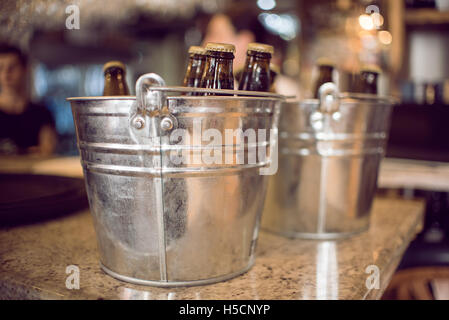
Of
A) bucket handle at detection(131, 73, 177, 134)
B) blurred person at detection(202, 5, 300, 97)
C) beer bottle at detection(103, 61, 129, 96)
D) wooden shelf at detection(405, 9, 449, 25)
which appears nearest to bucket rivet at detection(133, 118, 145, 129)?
bucket handle at detection(131, 73, 177, 134)

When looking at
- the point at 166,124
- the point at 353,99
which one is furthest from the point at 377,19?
the point at 166,124

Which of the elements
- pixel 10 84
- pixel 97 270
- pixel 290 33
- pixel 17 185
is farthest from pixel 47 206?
pixel 290 33

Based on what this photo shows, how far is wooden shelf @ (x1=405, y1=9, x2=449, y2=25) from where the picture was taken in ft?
8.48

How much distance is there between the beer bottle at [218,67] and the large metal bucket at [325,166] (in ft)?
0.72

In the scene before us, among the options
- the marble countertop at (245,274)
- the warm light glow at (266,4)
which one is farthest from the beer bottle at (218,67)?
the warm light glow at (266,4)

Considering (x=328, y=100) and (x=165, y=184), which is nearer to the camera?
(x=165, y=184)

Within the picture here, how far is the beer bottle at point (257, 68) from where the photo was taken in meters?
0.77

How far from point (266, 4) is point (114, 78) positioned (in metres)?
3.57

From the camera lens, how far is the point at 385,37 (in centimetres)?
272

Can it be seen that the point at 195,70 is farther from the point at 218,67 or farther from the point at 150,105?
the point at 150,105

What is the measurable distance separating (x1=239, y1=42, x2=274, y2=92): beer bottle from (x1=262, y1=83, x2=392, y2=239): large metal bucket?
11 centimetres

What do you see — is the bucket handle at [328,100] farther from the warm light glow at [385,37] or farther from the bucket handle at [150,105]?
the warm light glow at [385,37]

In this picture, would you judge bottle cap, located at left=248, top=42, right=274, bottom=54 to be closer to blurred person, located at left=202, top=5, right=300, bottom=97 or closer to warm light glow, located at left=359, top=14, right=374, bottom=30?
warm light glow, located at left=359, top=14, right=374, bottom=30
